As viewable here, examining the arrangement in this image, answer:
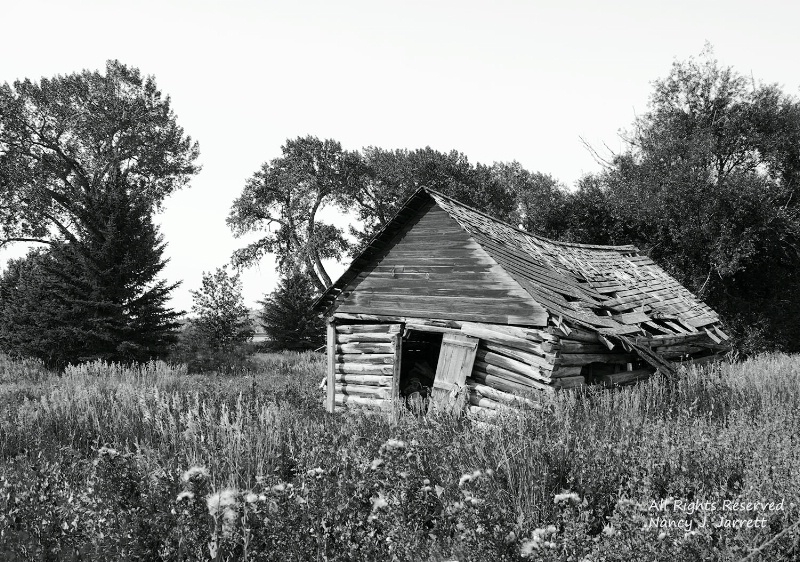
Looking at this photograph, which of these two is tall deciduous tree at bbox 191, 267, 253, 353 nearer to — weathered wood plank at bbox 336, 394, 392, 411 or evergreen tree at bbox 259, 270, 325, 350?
evergreen tree at bbox 259, 270, 325, 350

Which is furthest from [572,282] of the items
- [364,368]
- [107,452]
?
[107,452]

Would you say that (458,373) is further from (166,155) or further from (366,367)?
(166,155)

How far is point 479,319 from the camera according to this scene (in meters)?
10.9

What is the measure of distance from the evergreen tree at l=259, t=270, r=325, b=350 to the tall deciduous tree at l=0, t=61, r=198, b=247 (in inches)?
335

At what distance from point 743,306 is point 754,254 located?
2.66m

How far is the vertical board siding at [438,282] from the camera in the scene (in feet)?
34.7

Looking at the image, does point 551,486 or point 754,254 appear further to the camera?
point 754,254

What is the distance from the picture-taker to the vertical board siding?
10578 millimetres

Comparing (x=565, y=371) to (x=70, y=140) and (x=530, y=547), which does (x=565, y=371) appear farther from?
(x=70, y=140)

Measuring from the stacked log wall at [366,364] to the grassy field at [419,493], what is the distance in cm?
460

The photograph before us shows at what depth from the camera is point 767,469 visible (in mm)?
4461

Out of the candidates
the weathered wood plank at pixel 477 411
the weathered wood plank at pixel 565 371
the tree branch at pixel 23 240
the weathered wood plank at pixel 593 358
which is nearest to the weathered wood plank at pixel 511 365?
the weathered wood plank at pixel 565 371

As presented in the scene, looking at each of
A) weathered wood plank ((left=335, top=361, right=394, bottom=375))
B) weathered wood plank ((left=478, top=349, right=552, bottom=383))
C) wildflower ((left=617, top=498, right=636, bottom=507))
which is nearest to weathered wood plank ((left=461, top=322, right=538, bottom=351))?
weathered wood plank ((left=478, top=349, right=552, bottom=383))

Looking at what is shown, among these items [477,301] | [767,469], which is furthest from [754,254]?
[767,469]
